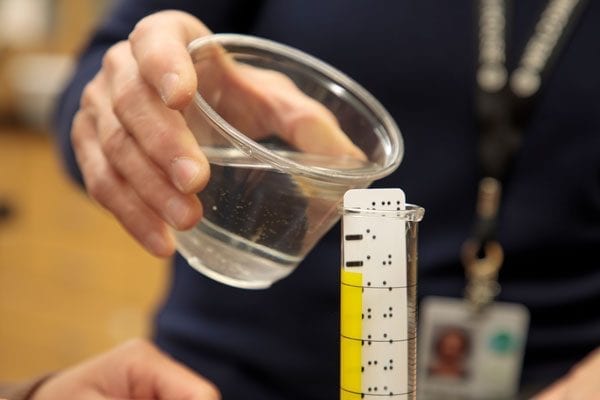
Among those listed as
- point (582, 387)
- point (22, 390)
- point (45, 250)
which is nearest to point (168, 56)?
point (22, 390)

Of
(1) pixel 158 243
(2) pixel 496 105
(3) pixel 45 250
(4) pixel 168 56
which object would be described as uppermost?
(3) pixel 45 250

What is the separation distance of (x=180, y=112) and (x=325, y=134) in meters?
0.14

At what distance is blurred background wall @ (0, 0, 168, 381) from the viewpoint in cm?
303

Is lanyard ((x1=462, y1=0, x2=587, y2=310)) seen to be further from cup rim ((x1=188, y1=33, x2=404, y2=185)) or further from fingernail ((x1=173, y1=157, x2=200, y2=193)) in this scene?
fingernail ((x1=173, y1=157, x2=200, y2=193))

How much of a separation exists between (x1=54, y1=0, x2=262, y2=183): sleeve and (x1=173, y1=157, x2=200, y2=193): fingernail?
1.24ft

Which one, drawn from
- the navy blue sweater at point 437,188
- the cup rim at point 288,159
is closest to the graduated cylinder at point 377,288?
the cup rim at point 288,159

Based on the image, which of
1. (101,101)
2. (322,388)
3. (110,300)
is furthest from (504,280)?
(110,300)

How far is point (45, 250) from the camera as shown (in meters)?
3.21

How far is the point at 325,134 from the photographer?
0.72 meters

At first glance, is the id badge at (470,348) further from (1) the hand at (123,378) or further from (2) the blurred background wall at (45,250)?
(2) the blurred background wall at (45,250)

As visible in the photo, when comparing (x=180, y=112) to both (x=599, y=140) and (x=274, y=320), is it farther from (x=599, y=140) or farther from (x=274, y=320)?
(x=599, y=140)

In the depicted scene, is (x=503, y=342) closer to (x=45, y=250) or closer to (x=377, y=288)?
(x=377, y=288)

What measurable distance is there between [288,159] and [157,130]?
9 centimetres

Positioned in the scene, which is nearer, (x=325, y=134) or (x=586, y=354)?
(x=325, y=134)
